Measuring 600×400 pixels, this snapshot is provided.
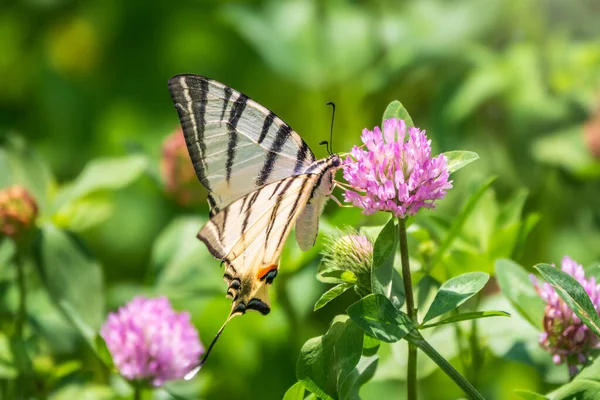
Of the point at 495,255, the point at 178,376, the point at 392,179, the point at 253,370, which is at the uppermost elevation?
the point at 392,179

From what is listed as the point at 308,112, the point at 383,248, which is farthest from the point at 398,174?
the point at 308,112

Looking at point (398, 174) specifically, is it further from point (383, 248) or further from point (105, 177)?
point (105, 177)

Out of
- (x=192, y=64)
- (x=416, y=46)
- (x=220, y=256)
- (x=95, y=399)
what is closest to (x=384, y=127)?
(x=220, y=256)

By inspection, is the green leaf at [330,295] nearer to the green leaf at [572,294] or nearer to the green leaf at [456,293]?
the green leaf at [456,293]

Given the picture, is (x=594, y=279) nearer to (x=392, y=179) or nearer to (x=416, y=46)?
(x=392, y=179)

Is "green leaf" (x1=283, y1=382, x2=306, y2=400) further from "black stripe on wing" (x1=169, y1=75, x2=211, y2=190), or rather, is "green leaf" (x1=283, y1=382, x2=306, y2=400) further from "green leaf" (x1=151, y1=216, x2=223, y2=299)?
"green leaf" (x1=151, y1=216, x2=223, y2=299)

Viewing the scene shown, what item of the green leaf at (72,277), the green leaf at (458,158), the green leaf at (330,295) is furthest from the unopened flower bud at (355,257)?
the green leaf at (72,277)

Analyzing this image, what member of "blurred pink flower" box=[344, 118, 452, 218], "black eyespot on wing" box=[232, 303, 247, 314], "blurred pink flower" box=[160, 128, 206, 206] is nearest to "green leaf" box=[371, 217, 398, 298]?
"blurred pink flower" box=[344, 118, 452, 218]
